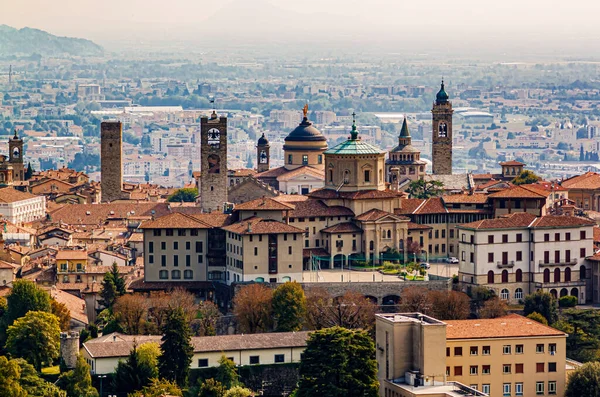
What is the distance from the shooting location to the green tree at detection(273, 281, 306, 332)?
55.6 m

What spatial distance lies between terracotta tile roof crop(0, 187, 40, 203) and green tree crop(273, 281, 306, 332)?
103 feet

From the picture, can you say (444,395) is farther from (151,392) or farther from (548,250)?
(548,250)

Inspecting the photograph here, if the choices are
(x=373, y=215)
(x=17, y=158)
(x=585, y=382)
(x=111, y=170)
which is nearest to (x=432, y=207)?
(x=373, y=215)

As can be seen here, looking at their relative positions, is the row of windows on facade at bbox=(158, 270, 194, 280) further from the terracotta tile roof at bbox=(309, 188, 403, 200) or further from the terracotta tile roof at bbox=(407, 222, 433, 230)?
the terracotta tile roof at bbox=(407, 222, 433, 230)

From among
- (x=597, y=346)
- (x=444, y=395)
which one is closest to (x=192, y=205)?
(x=597, y=346)

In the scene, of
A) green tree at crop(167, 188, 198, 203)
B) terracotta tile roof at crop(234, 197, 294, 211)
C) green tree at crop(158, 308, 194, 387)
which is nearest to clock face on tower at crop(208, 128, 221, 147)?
green tree at crop(167, 188, 198, 203)

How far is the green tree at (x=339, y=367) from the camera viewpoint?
154ft

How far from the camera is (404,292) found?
5747cm

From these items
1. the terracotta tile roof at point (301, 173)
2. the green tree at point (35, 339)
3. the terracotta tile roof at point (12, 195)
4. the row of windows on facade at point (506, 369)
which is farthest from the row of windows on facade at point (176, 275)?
the terracotta tile roof at point (12, 195)

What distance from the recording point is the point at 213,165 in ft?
257

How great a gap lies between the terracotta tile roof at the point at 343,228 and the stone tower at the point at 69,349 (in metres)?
12.3

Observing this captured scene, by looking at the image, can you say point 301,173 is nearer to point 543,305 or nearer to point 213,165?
point 213,165

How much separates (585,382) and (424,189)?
28155 mm

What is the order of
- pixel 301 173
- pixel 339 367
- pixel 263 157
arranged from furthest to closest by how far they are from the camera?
pixel 263 157 → pixel 301 173 → pixel 339 367
